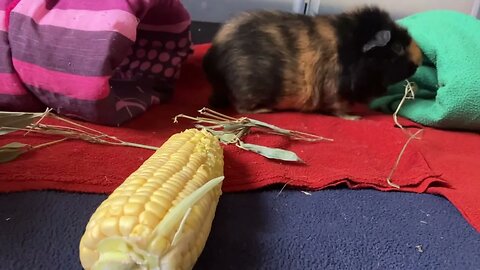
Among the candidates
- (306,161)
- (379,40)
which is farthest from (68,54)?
(379,40)

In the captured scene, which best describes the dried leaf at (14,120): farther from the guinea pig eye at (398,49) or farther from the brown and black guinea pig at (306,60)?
the guinea pig eye at (398,49)

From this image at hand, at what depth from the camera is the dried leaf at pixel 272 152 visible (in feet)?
3.09

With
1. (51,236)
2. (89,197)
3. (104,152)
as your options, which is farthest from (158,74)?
(51,236)

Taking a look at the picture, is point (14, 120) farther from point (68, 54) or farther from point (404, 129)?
point (404, 129)

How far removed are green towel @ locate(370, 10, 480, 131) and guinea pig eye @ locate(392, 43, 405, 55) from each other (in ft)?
0.33

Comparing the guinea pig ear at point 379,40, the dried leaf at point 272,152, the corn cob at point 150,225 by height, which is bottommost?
the dried leaf at point 272,152

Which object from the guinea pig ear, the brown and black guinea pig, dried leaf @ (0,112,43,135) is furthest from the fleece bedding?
the guinea pig ear

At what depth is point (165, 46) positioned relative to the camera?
1307 mm

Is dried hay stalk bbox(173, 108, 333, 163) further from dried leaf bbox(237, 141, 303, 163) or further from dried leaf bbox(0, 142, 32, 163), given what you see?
dried leaf bbox(0, 142, 32, 163)

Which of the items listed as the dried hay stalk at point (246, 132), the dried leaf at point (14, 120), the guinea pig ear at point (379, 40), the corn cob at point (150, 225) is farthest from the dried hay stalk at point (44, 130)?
the guinea pig ear at point (379, 40)

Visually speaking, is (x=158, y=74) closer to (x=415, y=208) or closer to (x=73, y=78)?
(x=73, y=78)

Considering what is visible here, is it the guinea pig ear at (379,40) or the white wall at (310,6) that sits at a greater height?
the guinea pig ear at (379,40)

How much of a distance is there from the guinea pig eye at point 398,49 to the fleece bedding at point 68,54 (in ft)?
2.14

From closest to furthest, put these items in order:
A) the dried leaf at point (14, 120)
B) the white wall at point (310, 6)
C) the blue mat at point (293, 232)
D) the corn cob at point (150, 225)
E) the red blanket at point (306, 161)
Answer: the corn cob at point (150, 225)
the blue mat at point (293, 232)
the red blanket at point (306, 161)
the dried leaf at point (14, 120)
the white wall at point (310, 6)
